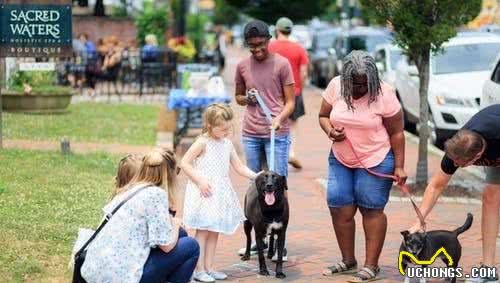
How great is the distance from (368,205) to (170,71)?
18.5 metres

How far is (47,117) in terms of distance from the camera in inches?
734

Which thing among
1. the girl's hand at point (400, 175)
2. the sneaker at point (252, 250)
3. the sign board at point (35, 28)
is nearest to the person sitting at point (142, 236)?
the girl's hand at point (400, 175)

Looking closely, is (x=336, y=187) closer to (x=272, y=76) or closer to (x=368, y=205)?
(x=368, y=205)

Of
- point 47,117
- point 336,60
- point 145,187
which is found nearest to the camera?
point 145,187

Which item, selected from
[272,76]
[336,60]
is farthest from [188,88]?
[336,60]

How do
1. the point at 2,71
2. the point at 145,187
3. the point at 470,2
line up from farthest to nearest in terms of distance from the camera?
the point at 2,71 < the point at 470,2 < the point at 145,187

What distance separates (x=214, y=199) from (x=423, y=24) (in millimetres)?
5021

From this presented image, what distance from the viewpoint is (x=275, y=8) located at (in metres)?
39.7

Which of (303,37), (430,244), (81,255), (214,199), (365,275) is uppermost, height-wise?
(214,199)

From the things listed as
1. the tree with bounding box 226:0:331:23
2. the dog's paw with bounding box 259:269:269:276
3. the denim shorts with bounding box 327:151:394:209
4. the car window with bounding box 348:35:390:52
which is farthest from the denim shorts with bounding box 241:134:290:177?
the tree with bounding box 226:0:331:23

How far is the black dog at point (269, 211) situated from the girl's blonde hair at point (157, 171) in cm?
115

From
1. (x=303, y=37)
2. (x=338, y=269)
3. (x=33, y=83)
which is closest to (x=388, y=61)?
(x=33, y=83)

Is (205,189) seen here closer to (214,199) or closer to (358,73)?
(214,199)

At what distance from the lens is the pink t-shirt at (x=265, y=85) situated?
8.98 metres
